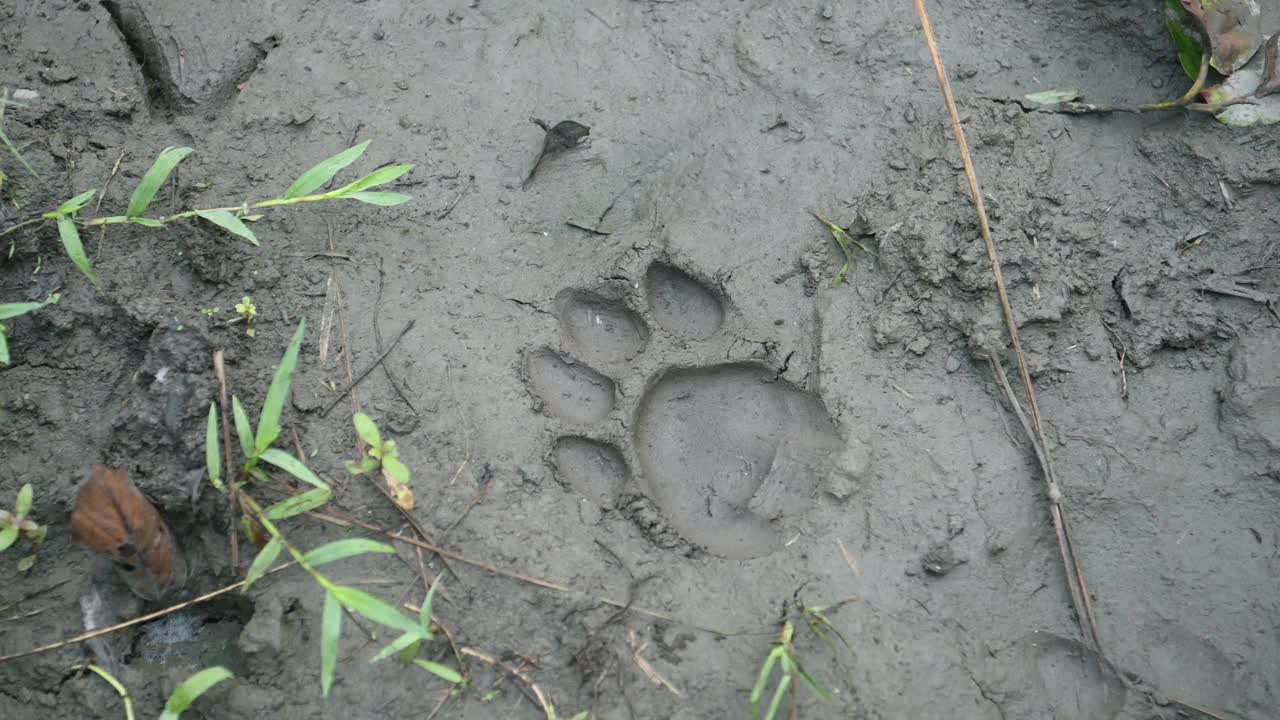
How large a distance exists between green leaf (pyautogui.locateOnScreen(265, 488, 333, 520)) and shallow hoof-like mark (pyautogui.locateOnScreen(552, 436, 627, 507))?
52cm

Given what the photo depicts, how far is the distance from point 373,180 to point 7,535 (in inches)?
42.8

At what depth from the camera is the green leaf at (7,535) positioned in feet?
6.63

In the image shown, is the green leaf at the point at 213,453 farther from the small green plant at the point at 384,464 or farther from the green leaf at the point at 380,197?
the green leaf at the point at 380,197

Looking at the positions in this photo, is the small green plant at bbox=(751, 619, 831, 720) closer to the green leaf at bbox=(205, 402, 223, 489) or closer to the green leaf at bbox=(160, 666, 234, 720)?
the green leaf at bbox=(160, 666, 234, 720)

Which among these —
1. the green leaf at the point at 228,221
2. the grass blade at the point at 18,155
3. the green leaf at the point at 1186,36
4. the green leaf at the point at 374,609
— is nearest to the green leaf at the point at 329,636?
the green leaf at the point at 374,609

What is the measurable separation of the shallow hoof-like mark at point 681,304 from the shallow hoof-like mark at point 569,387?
24cm

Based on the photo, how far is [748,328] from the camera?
2.48 metres

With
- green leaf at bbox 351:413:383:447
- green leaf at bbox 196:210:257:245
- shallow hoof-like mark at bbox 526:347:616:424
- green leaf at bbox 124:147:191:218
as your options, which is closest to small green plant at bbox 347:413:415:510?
green leaf at bbox 351:413:383:447

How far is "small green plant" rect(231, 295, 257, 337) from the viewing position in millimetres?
2318

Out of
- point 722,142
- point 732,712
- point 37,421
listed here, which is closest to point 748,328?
point 722,142

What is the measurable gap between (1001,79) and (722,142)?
2.56 ft

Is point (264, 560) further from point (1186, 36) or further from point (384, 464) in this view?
point (1186, 36)

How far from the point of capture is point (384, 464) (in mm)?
2092

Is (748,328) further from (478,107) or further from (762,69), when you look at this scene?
(478,107)
